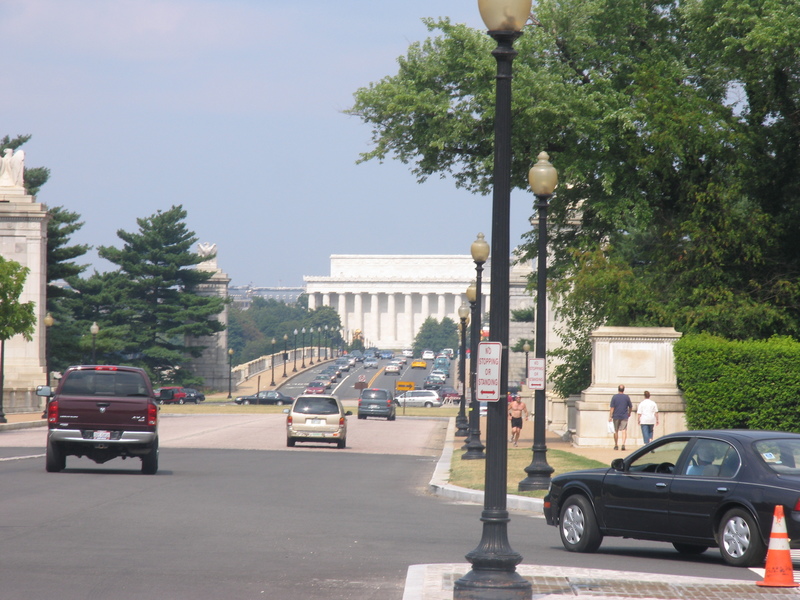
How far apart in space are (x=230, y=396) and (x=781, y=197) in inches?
2751

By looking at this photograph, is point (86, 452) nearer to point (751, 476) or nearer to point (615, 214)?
point (751, 476)

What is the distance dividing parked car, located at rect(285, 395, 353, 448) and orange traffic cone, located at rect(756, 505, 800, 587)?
24.3 metres

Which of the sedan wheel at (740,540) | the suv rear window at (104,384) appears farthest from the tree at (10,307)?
the sedan wheel at (740,540)

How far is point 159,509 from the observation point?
14977mm

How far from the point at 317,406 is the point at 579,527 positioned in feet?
71.3

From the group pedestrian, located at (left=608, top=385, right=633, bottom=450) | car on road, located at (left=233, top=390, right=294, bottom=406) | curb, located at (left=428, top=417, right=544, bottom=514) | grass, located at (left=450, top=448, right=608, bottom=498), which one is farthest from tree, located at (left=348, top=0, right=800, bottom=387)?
car on road, located at (left=233, top=390, right=294, bottom=406)

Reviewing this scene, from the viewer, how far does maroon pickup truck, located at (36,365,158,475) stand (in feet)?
65.8

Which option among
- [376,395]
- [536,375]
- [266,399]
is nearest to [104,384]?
[536,375]

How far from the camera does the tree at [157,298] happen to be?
9356cm

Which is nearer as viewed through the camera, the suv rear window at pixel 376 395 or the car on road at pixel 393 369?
the suv rear window at pixel 376 395

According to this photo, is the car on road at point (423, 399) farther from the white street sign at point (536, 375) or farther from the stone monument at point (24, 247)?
the white street sign at point (536, 375)

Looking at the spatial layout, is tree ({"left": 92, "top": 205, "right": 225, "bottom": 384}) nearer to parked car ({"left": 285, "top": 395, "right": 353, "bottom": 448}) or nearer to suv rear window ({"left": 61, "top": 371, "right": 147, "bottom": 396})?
parked car ({"left": 285, "top": 395, "right": 353, "bottom": 448})

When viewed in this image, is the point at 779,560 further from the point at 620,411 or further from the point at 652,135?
the point at 652,135

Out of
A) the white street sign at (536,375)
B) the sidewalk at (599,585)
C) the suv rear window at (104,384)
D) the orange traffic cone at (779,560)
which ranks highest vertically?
the white street sign at (536,375)
